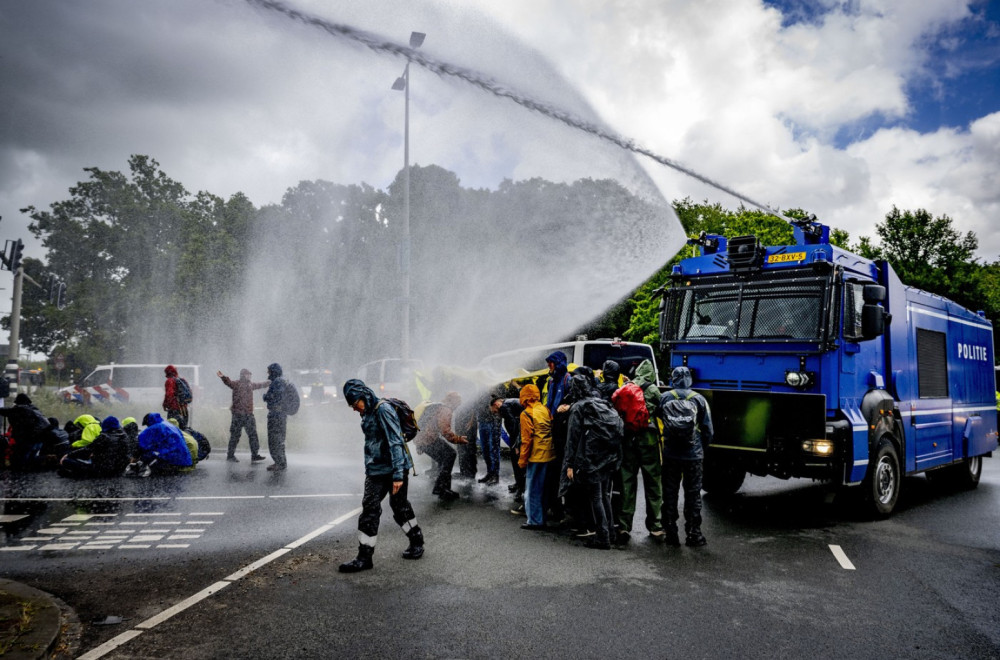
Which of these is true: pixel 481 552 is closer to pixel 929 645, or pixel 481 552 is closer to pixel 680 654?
pixel 680 654

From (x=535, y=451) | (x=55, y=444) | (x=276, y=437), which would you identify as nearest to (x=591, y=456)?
(x=535, y=451)

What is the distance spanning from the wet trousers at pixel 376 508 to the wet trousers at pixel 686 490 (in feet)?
8.67

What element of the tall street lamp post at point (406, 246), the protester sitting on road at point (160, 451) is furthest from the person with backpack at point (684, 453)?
the tall street lamp post at point (406, 246)

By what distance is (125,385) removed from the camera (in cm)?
2131

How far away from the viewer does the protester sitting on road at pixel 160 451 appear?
35.1 ft

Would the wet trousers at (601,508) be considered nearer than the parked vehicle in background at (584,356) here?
Yes

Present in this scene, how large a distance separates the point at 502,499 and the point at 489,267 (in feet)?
40.3

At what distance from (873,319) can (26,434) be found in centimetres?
1279

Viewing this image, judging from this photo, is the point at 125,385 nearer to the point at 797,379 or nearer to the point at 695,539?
the point at 695,539

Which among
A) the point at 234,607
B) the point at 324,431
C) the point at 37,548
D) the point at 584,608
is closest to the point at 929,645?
the point at 584,608

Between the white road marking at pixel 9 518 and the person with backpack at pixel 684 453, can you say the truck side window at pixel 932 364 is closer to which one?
the person with backpack at pixel 684 453

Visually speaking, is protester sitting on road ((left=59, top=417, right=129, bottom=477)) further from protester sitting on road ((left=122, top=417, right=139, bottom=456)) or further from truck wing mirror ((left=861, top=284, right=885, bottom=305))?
truck wing mirror ((left=861, top=284, right=885, bottom=305))

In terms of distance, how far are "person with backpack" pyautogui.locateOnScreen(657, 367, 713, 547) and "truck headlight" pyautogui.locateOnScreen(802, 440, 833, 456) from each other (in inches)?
45.7

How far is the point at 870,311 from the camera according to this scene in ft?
23.7
